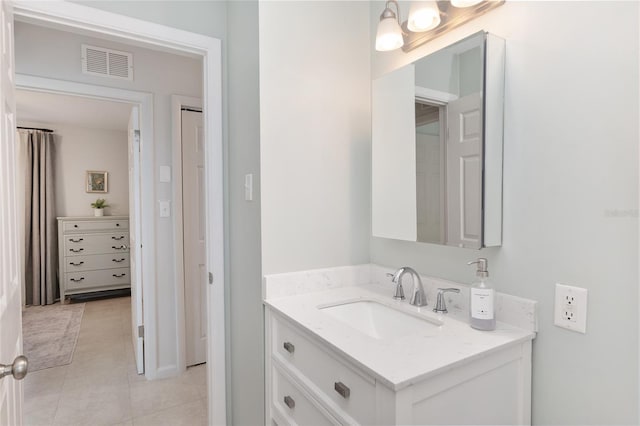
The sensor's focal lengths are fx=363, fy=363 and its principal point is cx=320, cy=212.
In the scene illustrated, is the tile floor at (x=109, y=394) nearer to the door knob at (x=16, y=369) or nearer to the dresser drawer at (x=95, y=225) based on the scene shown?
the door knob at (x=16, y=369)

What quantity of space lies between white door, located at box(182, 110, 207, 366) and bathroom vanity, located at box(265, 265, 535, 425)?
A: 147 centimetres

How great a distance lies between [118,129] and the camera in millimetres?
4984

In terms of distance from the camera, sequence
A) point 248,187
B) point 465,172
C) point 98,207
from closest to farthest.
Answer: point 465,172 → point 248,187 → point 98,207

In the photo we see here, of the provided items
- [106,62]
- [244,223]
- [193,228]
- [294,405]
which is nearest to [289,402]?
[294,405]

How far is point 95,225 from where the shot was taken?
15.2ft

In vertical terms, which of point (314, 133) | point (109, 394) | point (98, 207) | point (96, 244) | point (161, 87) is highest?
point (161, 87)

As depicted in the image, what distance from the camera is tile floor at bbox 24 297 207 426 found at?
2.12 metres

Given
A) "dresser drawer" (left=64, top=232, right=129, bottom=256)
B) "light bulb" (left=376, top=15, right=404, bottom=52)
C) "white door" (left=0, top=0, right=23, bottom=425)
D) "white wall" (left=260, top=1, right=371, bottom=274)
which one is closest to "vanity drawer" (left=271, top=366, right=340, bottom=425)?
"white wall" (left=260, top=1, right=371, bottom=274)

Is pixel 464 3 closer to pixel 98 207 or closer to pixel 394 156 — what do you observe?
pixel 394 156

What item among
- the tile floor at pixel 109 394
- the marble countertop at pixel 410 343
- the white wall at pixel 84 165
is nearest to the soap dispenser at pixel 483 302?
the marble countertop at pixel 410 343

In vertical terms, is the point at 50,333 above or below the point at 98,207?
below

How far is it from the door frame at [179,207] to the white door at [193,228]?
55 mm

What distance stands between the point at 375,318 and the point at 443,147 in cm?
69

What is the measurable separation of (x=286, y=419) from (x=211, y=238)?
835 mm
